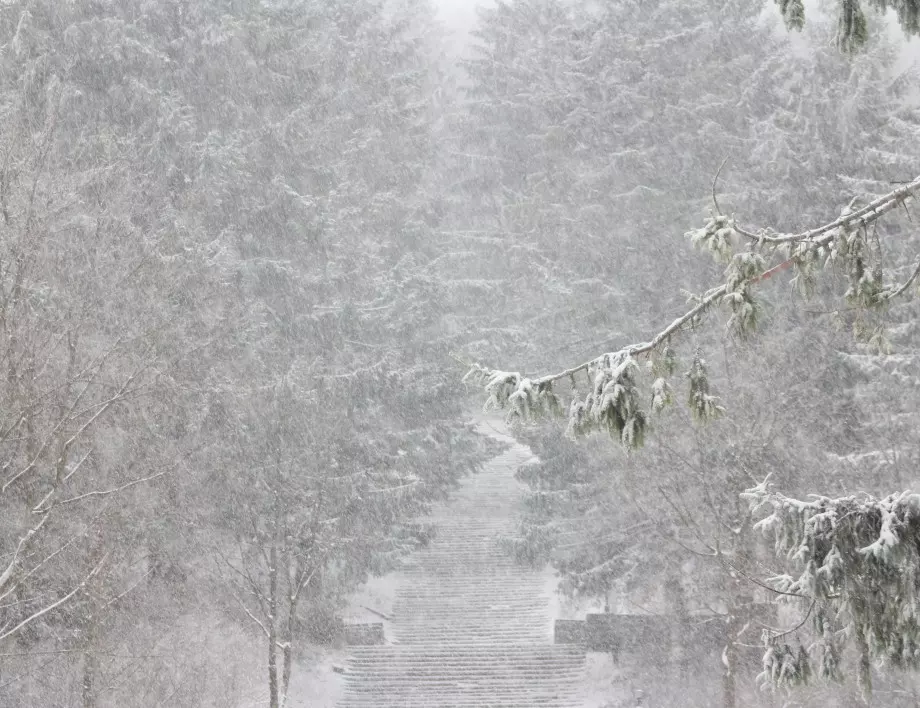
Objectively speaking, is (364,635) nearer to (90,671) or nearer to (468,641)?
(468,641)

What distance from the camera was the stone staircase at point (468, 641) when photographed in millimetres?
19219

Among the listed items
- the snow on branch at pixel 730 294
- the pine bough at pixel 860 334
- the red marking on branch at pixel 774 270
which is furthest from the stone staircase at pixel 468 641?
the red marking on branch at pixel 774 270

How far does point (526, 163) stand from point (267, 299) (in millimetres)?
10690

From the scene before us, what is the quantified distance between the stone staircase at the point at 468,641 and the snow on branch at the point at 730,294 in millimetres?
15501

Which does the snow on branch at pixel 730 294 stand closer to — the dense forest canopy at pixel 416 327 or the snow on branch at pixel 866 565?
the dense forest canopy at pixel 416 327

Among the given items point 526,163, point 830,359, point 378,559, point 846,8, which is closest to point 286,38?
point 526,163

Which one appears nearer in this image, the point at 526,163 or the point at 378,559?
the point at 378,559

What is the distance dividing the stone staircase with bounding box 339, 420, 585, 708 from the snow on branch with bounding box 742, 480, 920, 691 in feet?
49.3

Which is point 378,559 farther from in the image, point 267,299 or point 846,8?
point 846,8

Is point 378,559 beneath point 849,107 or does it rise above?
beneath

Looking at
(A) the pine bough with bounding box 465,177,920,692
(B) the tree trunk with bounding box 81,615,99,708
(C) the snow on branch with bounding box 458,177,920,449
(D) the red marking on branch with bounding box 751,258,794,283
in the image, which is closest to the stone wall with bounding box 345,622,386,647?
(B) the tree trunk with bounding box 81,615,99,708

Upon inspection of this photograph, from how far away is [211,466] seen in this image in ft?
53.4

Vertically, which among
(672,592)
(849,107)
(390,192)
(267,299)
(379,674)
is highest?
(390,192)

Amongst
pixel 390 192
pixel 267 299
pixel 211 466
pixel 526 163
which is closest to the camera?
pixel 211 466
